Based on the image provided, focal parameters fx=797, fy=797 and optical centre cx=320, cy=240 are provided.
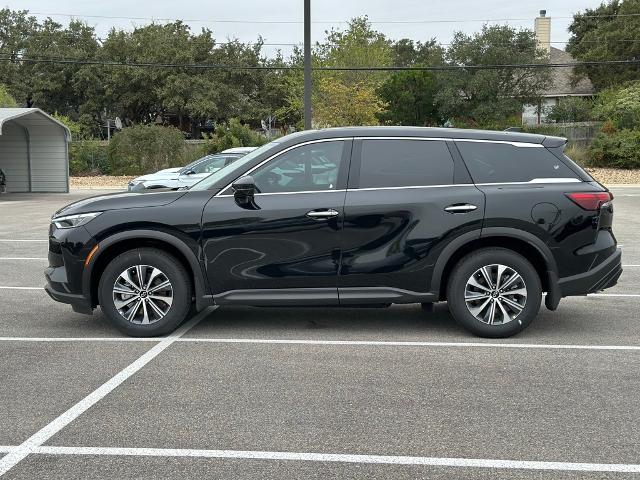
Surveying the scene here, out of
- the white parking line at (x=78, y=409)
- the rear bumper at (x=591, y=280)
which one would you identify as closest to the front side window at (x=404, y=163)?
the rear bumper at (x=591, y=280)

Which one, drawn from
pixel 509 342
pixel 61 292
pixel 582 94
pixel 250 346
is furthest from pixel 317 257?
pixel 582 94

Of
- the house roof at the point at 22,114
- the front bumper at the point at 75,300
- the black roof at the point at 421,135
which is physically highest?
Result: the house roof at the point at 22,114

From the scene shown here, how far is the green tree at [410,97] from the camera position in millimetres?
47781

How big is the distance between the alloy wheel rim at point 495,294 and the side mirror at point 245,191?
6.43ft

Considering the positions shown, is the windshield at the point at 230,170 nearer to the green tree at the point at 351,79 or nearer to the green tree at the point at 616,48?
the green tree at the point at 351,79

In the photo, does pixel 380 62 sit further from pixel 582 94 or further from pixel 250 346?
pixel 250 346

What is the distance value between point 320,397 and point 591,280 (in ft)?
9.41

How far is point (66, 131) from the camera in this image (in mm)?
29844

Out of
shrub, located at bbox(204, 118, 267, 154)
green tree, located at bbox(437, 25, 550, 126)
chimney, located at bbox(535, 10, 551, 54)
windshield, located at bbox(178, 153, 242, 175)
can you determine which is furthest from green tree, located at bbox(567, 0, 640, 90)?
windshield, located at bbox(178, 153, 242, 175)

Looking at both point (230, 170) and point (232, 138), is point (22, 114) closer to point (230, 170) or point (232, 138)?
point (232, 138)

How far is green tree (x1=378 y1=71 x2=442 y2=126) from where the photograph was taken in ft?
157

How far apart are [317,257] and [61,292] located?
7.33ft

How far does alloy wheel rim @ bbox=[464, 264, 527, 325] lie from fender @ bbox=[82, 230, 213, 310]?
2.23m

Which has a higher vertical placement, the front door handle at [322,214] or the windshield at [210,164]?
the windshield at [210,164]
